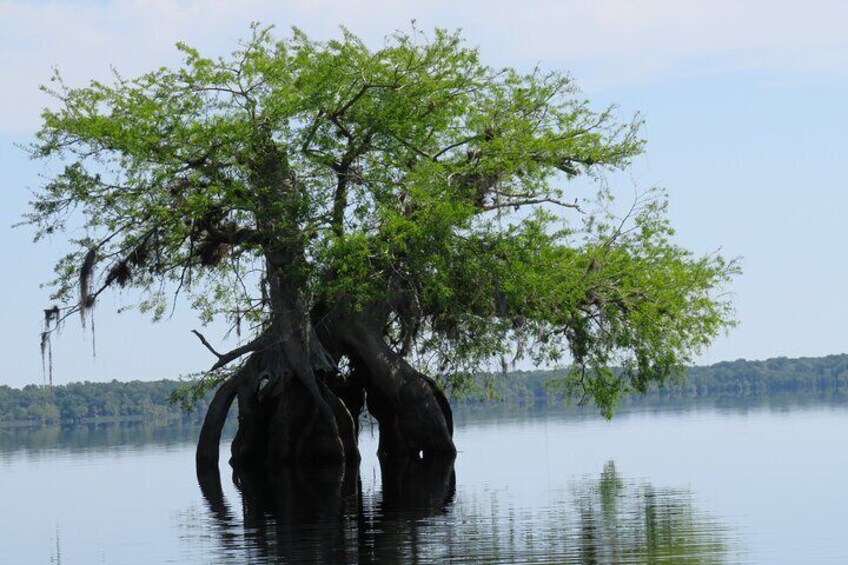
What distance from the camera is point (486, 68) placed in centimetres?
3912

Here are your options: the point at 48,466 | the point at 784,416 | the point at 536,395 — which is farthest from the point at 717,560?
the point at 536,395

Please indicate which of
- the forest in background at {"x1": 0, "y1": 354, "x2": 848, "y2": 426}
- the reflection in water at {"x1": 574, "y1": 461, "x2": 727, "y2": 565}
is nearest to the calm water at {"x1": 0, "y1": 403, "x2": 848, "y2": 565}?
the reflection in water at {"x1": 574, "y1": 461, "x2": 727, "y2": 565}

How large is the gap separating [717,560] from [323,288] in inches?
732

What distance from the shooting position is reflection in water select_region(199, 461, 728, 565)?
21000mm

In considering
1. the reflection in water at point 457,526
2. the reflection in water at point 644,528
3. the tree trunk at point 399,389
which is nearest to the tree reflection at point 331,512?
the reflection in water at point 457,526

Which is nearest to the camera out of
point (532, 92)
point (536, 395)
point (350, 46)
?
point (350, 46)

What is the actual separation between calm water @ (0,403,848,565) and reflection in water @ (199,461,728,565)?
0.04 metres

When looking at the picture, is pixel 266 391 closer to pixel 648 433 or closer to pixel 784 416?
pixel 648 433

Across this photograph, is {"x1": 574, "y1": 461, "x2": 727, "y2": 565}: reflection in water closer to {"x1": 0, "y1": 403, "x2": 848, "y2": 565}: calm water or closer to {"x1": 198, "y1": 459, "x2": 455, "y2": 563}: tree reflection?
{"x1": 0, "y1": 403, "x2": 848, "y2": 565}: calm water

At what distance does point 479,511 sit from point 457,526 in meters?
2.59

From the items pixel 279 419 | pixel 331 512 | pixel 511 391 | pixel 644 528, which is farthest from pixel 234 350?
pixel 511 391

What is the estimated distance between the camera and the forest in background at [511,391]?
6668 inches

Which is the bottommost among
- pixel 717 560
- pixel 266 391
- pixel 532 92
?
pixel 717 560

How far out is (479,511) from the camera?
2728cm
